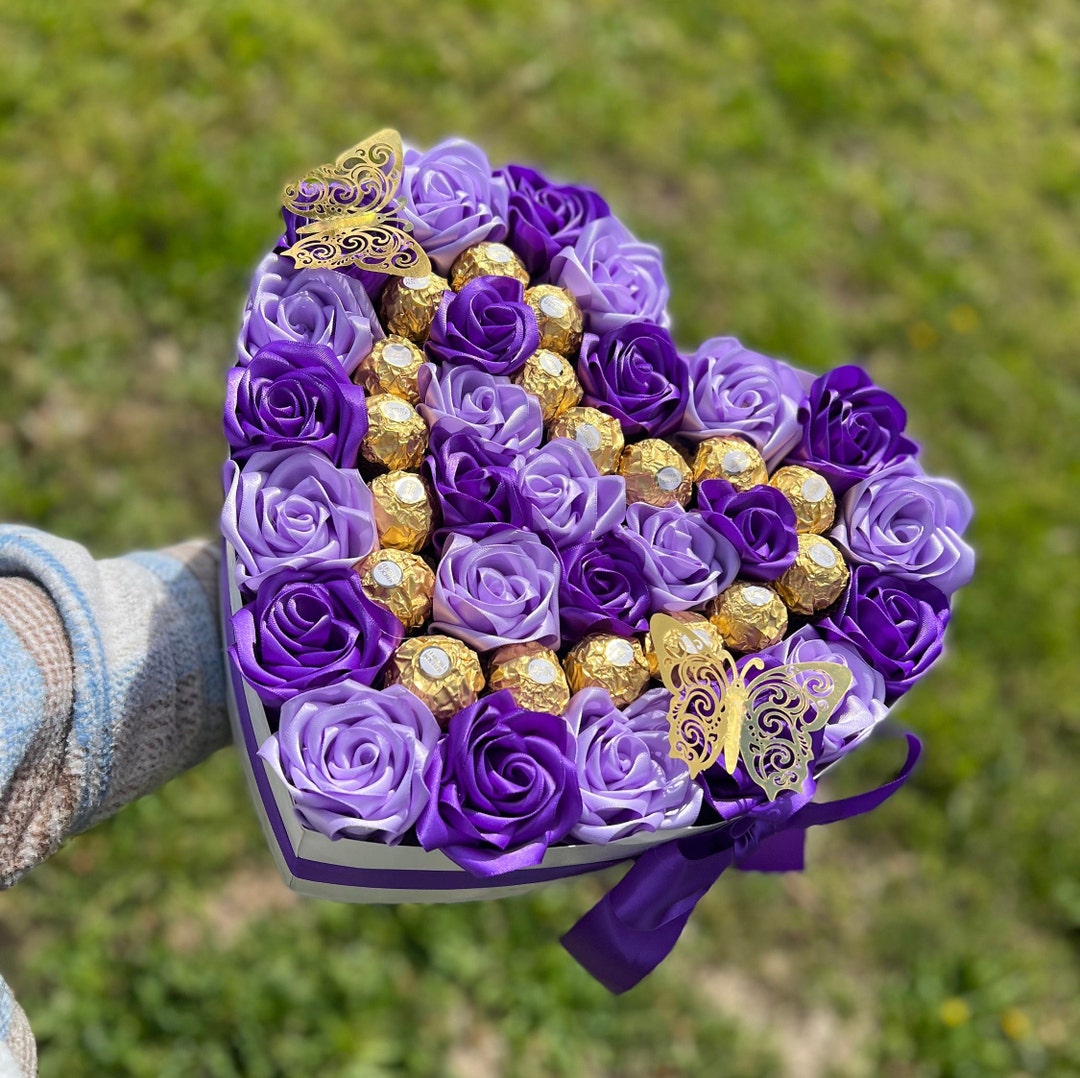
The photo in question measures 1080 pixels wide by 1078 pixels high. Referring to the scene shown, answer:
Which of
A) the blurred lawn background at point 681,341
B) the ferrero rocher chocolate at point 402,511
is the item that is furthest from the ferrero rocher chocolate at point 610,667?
the blurred lawn background at point 681,341

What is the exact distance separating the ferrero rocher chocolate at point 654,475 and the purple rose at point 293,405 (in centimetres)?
32

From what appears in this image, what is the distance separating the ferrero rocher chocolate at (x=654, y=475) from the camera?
50.6 inches

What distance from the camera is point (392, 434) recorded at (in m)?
1.21

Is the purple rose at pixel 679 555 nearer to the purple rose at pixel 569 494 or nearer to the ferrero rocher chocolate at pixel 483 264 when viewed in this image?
the purple rose at pixel 569 494

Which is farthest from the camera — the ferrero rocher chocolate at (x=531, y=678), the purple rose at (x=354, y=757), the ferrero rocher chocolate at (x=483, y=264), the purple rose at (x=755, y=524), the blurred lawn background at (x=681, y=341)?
the blurred lawn background at (x=681, y=341)

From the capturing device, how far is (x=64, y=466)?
238 centimetres

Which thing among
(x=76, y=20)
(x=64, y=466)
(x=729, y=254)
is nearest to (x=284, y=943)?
(x=64, y=466)

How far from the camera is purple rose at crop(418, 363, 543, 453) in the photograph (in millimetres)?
1243

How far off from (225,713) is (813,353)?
204cm

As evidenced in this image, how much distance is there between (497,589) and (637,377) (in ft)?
1.16

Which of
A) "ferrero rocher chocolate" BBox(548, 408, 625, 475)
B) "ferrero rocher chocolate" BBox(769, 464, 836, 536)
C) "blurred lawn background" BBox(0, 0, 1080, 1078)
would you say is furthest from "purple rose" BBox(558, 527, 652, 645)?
"blurred lawn background" BBox(0, 0, 1080, 1078)

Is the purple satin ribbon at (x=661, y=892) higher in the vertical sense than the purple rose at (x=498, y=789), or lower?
lower

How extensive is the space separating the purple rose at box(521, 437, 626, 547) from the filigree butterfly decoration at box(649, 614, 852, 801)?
0.14m

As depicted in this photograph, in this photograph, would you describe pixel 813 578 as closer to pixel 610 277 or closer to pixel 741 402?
pixel 741 402
